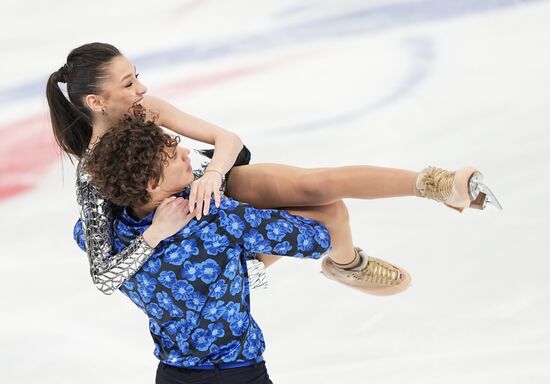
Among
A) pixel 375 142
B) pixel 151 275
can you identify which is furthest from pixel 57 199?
pixel 151 275

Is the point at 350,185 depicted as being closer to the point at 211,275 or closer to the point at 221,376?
the point at 211,275

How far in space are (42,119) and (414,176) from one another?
13.1 feet

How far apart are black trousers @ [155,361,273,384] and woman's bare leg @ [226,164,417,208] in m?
0.46

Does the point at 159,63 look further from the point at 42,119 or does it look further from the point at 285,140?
the point at 285,140

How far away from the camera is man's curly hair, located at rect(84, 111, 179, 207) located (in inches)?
92.1

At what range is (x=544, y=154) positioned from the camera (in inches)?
190

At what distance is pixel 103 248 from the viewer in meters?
2.57

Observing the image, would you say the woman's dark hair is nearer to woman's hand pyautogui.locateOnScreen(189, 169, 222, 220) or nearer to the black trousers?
woman's hand pyautogui.locateOnScreen(189, 169, 222, 220)

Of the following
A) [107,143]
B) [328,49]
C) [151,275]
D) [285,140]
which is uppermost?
[328,49]

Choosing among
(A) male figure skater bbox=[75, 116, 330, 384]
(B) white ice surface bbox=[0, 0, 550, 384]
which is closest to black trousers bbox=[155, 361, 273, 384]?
(A) male figure skater bbox=[75, 116, 330, 384]

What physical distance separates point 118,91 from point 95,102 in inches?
3.0

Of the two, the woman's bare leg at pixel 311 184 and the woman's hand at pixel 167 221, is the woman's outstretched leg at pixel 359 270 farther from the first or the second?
the woman's hand at pixel 167 221

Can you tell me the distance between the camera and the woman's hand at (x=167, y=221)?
7.82 ft

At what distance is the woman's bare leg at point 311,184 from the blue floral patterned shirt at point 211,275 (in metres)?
0.09
